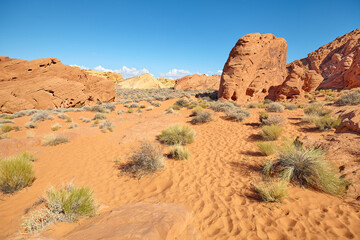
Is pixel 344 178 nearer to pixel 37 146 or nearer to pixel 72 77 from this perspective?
pixel 37 146

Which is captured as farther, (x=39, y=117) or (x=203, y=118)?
(x=39, y=117)

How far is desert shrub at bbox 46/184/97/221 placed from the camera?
238 cm

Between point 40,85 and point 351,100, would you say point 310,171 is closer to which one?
point 351,100

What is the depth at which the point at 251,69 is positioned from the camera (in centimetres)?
1562

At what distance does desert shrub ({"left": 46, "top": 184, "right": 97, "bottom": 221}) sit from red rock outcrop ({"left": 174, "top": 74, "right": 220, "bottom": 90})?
103 feet

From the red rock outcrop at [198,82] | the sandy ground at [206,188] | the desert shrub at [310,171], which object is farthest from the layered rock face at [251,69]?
the red rock outcrop at [198,82]

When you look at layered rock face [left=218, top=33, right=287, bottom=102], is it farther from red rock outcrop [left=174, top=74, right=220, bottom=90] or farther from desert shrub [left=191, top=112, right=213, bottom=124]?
red rock outcrop [left=174, top=74, right=220, bottom=90]

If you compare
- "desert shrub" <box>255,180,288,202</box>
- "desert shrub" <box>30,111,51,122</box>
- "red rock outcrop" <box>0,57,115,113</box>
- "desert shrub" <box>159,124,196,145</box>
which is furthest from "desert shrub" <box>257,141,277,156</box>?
"red rock outcrop" <box>0,57,115,113</box>

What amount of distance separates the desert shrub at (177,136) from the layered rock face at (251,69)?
10.5 metres

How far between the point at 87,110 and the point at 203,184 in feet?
45.9

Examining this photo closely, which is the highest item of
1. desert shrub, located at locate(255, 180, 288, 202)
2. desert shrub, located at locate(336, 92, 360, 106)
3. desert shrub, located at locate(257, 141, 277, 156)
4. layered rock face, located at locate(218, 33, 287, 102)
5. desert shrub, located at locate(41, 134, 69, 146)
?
layered rock face, located at locate(218, 33, 287, 102)

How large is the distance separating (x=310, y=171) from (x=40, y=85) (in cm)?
1883

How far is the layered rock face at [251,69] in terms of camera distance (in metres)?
15.2

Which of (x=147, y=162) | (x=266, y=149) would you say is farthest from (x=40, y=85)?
(x=266, y=149)
